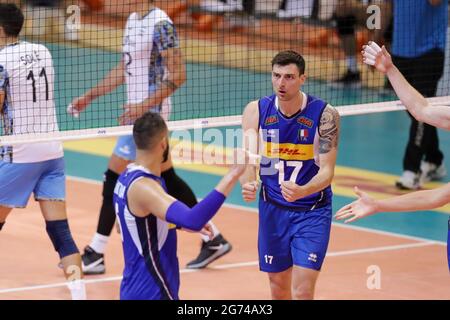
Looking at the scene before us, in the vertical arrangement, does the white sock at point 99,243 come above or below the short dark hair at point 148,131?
below

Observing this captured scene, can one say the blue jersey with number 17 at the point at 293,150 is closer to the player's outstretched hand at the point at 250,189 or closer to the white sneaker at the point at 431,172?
the player's outstretched hand at the point at 250,189

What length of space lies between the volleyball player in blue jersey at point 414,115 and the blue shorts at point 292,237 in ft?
3.74

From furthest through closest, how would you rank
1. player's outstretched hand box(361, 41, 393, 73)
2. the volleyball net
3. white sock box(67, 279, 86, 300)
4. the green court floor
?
the volleyball net
the green court floor
white sock box(67, 279, 86, 300)
player's outstretched hand box(361, 41, 393, 73)

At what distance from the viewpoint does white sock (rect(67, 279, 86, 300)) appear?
9.68 m

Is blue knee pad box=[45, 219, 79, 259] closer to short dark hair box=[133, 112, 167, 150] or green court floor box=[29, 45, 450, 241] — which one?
short dark hair box=[133, 112, 167, 150]

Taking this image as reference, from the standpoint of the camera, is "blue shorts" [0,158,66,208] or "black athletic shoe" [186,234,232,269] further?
"black athletic shoe" [186,234,232,269]

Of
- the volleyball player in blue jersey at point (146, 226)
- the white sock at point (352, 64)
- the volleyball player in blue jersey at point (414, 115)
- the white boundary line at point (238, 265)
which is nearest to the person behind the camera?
the volleyball player in blue jersey at point (414, 115)

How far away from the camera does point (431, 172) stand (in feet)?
48.3

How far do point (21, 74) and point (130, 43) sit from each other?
1.89 m

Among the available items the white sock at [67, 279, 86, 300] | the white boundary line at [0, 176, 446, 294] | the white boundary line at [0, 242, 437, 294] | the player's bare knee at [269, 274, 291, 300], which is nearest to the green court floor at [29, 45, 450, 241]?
the white boundary line at [0, 176, 446, 294]

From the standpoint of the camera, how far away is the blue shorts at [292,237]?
8.72 metres

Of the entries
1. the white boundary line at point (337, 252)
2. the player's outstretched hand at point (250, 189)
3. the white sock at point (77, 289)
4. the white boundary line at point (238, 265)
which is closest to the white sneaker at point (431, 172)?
the white boundary line at point (337, 252)

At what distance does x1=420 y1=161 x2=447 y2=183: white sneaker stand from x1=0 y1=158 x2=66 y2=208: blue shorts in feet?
19.8

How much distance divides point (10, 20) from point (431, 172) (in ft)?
22.4
